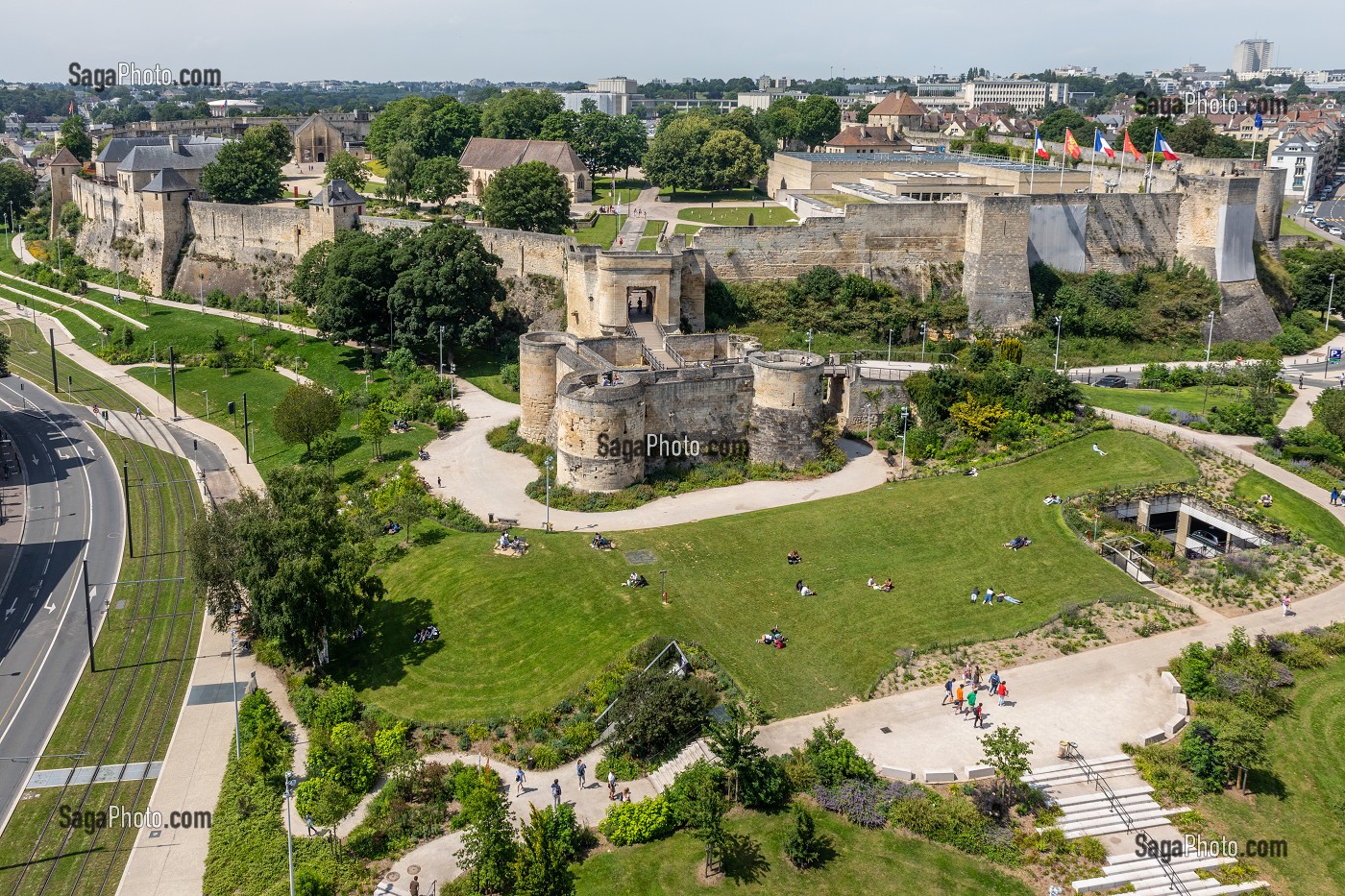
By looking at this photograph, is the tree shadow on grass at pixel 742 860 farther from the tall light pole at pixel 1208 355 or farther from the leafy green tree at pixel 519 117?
the leafy green tree at pixel 519 117

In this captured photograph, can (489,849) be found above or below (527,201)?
below

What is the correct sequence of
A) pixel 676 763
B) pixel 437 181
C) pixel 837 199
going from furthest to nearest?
pixel 437 181 → pixel 837 199 → pixel 676 763

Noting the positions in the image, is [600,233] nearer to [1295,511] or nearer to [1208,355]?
[1208,355]

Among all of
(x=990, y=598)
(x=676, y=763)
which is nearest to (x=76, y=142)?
(x=990, y=598)

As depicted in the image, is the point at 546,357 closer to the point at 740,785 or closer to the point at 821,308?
the point at 821,308

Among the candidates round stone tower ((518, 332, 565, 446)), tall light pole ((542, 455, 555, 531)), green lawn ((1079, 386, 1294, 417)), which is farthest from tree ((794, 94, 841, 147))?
tall light pole ((542, 455, 555, 531))

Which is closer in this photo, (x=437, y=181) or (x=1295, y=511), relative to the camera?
(x=1295, y=511)

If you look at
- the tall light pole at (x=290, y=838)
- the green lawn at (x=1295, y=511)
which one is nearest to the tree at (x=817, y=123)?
the green lawn at (x=1295, y=511)
